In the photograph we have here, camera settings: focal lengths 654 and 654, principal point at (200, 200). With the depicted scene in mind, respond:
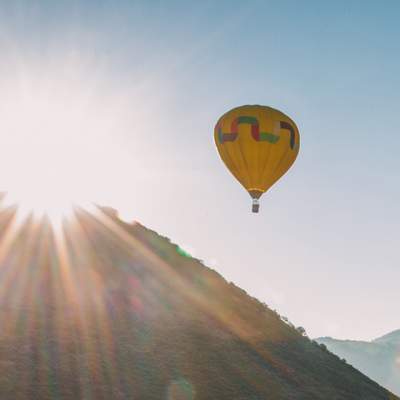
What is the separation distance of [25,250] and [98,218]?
15070 mm

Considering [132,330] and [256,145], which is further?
[256,145]

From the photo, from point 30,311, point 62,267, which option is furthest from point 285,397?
point 62,267

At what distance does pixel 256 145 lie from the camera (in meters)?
49.0

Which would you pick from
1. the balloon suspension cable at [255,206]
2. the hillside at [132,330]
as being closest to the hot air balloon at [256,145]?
the balloon suspension cable at [255,206]

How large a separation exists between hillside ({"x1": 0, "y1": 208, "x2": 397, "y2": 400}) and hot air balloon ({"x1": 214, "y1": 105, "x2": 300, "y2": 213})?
10.4 meters

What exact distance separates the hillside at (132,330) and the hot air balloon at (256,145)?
34.2ft

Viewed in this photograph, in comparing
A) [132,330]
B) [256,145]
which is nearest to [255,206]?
[256,145]

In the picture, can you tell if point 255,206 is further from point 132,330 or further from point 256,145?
point 132,330

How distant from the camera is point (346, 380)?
48.8 m

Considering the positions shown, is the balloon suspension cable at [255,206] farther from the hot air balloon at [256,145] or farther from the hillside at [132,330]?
the hillside at [132,330]

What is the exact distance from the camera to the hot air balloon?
49125 mm

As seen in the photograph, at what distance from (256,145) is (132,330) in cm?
1676

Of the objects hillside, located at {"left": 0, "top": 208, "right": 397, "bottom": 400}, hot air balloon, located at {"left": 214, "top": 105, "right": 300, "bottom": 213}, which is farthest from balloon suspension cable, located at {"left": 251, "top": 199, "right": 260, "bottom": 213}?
hillside, located at {"left": 0, "top": 208, "right": 397, "bottom": 400}

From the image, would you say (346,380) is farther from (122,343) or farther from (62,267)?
(62,267)
